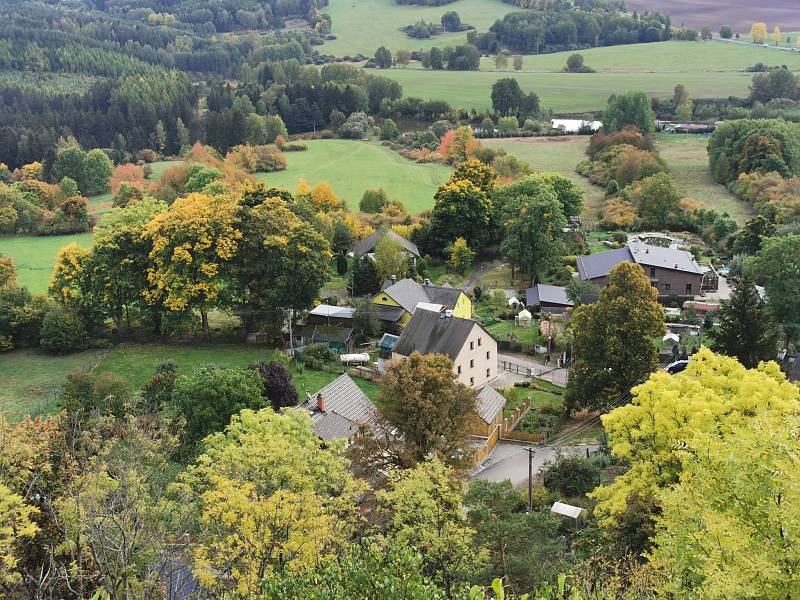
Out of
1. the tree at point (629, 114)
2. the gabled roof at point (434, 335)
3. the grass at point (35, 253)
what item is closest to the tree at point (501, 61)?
the tree at point (629, 114)

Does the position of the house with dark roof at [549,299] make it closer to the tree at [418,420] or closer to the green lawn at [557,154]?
the tree at [418,420]

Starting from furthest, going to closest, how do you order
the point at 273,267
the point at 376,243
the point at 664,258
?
the point at 376,243
the point at 664,258
the point at 273,267

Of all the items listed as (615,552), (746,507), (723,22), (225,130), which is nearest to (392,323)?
(615,552)

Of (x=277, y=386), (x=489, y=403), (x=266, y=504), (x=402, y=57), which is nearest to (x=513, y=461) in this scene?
(x=489, y=403)

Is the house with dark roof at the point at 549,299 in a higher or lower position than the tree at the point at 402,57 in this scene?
lower

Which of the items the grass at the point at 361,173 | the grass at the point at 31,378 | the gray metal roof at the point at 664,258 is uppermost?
the gray metal roof at the point at 664,258

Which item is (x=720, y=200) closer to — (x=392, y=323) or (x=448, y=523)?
(x=392, y=323)

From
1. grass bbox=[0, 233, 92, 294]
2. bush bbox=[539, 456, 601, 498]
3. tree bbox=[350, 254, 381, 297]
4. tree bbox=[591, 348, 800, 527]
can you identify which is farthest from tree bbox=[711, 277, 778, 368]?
grass bbox=[0, 233, 92, 294]

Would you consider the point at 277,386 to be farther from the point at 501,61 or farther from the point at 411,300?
the point at 501,61
